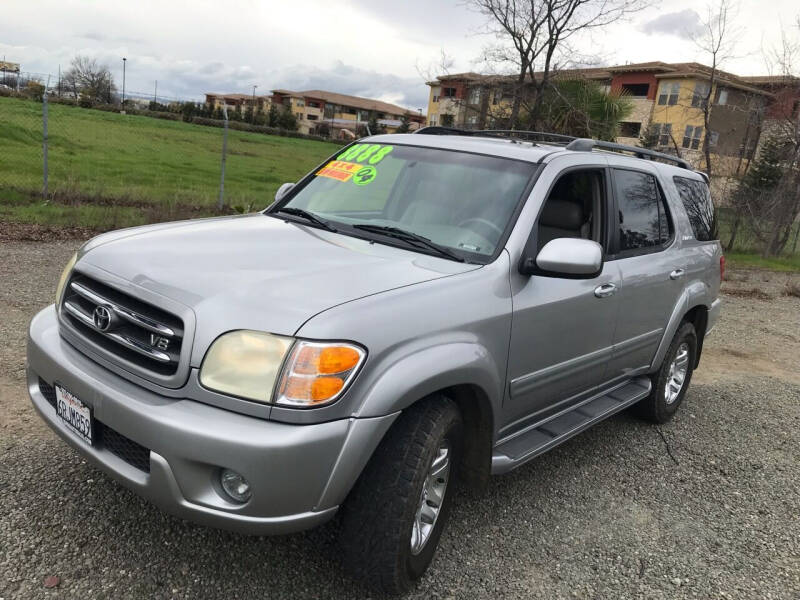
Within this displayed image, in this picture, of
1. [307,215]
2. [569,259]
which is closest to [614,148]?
[569,259]

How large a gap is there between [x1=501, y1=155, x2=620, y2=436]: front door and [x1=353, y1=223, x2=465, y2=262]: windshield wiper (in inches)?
13.1

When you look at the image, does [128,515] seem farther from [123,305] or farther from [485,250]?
[485,250]

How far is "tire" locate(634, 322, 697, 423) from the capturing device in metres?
4.59

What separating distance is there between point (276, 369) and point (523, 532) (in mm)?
1721

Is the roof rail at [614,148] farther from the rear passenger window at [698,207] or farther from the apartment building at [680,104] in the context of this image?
the apartment building at [680,104]

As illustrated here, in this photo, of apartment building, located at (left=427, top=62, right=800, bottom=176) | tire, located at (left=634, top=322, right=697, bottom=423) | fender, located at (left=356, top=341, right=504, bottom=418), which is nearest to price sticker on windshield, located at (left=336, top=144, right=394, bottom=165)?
fender, located at (left=356, top=341, right=504, bottom=418)

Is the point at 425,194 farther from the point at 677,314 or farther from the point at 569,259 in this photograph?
the point at 677,314

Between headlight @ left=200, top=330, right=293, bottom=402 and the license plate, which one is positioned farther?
the license plate

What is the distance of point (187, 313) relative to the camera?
7.39ft

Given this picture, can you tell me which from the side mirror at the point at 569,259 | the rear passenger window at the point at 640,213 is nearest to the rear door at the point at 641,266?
the rear passenger window at the point at 640,213

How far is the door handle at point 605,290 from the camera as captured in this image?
11.3ft

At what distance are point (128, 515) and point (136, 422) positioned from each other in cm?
92

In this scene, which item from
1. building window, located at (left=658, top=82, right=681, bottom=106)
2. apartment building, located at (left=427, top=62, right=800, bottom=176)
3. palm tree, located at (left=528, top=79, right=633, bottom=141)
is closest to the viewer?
palm tree, located at (left=528, top=79, right=633, bottom=141)

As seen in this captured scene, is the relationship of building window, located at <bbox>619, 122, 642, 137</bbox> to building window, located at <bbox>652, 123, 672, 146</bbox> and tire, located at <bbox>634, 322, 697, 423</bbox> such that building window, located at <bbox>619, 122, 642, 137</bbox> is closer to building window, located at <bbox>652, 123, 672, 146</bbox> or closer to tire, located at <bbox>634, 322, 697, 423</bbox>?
building window, located at <bbox>652, 123, 672, 146</bbox>
